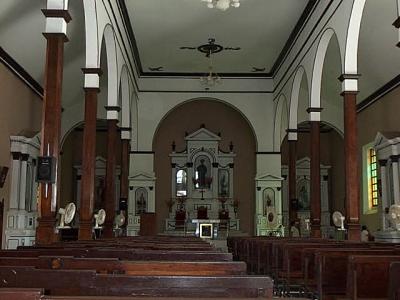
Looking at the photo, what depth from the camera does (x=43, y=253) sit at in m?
4.89

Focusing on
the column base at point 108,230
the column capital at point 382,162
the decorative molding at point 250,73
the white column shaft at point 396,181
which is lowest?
the column base at point 108,230

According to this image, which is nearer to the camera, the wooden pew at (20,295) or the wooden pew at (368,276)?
the wooden pew at (20,295)

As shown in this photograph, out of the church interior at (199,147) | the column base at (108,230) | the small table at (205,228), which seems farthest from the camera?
the small table at (205,228)

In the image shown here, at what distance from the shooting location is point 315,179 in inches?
603

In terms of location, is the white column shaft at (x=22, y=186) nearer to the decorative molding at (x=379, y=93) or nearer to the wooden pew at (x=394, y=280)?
the decorative molding at (x=379, y=93)

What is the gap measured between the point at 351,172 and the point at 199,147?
454 inches

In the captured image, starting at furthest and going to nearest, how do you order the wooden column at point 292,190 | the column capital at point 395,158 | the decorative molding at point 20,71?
1. the wooden column at point 292,190
2. the column capital at point 395,158
3. the decorative molding at point 20,71

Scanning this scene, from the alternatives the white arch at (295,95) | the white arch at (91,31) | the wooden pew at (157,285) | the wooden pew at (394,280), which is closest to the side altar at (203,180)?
the white arch at (295,95)

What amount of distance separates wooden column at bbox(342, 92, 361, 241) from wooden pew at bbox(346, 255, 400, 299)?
6831mm

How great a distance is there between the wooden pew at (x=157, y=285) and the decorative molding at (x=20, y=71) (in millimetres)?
12124

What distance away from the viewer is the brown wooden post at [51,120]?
8328 millimetres

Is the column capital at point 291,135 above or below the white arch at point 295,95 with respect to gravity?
below

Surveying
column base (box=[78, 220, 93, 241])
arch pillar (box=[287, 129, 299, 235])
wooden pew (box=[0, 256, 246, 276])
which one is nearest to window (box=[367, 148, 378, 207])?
arch pillar (box=[287, 129, 299, 235])

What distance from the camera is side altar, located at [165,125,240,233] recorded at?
73.2 ft
